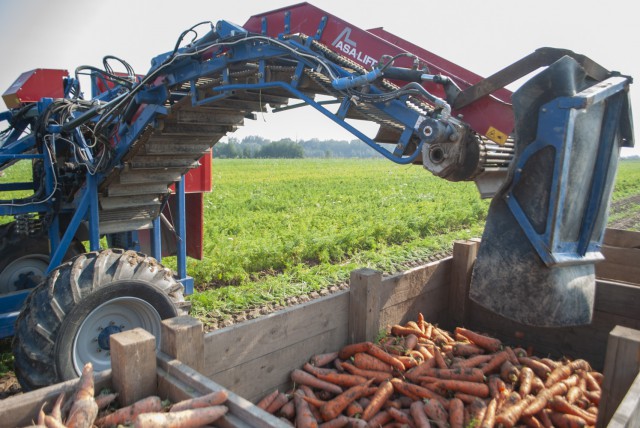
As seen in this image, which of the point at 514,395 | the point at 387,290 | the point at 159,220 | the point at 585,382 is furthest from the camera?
the point at 159,220

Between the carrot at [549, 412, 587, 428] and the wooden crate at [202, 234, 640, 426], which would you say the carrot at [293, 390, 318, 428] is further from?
the carrot at [549, 412, 587, 428]

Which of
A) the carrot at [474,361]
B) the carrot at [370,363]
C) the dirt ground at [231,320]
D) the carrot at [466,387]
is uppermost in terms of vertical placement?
the carrot at [370,363]

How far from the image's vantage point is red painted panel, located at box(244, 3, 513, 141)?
3180 mm

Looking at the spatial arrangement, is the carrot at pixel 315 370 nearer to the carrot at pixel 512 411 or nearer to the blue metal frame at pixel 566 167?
the carrot at pixel 512 411

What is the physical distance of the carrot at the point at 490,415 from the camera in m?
3.30

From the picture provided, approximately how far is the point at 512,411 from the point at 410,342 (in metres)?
1.05

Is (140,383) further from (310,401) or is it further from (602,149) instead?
(602,149)

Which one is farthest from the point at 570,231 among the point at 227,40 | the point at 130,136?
the point at 130,136

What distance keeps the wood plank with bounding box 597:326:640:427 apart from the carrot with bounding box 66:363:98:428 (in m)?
2.78

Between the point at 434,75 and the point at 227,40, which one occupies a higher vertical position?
the point at 227,40

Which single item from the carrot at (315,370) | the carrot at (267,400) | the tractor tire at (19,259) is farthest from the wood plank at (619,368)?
the tractor tire at (19,259)

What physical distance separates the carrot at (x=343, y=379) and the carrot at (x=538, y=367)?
146cm

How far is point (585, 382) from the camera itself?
12.8 ft

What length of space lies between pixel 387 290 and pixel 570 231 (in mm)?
1746
